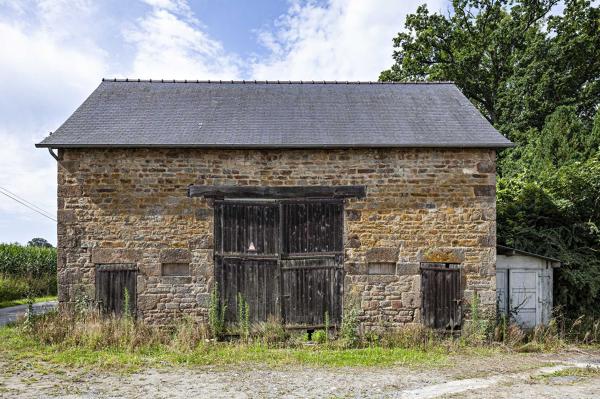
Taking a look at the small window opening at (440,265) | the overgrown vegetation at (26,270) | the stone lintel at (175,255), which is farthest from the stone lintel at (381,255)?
the overgrown vegetation at (26,270)

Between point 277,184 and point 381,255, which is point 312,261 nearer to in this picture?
point 381,255

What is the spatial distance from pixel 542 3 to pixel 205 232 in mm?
18554

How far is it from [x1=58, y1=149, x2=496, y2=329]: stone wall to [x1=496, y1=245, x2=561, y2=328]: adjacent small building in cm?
89

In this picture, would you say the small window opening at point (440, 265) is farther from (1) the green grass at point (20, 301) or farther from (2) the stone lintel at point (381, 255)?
(1) the green grass at point (20, 301)

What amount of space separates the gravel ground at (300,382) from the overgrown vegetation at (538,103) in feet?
14.0

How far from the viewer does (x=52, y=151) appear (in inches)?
358

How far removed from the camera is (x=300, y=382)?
6531 mm

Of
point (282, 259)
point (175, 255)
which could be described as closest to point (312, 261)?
point (282, 259)

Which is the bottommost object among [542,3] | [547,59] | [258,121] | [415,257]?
[415,257]

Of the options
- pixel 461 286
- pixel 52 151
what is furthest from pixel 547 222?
pixel 52 151

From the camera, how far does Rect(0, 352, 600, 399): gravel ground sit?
19.8 feet

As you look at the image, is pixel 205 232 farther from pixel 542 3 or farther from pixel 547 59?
pixel 542 3

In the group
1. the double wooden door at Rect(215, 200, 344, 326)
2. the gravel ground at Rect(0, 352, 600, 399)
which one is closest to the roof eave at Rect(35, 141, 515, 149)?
the double wooden door at Rect(215, 200, 344, 326)

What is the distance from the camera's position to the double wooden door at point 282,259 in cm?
908
